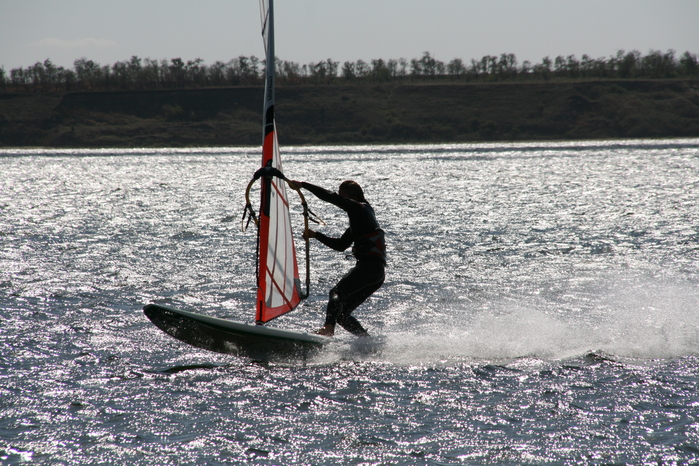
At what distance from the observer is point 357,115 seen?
100500 mm

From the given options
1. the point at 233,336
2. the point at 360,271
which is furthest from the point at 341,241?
the point at 233,336

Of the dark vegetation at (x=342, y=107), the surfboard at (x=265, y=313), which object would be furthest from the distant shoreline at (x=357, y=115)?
the surfboard at (x=265, y=313)

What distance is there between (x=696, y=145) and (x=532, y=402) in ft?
270

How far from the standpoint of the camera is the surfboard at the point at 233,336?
7.56m

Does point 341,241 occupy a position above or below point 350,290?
above

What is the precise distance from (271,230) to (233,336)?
138 cm

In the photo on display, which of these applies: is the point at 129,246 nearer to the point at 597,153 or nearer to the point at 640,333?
the point at 640,333

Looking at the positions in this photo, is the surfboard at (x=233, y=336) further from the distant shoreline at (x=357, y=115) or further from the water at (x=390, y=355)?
the distant shoreline at (x=357, y=115)

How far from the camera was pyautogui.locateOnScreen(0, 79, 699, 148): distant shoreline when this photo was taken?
9294cm

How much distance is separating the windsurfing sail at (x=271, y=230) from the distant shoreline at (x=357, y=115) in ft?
282

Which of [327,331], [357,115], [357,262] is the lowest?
[327,331]

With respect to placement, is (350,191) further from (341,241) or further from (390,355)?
(390,355)

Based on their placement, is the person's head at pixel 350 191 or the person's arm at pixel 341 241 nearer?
the person's head at pixel 350 191

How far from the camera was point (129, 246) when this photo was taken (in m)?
17.0
